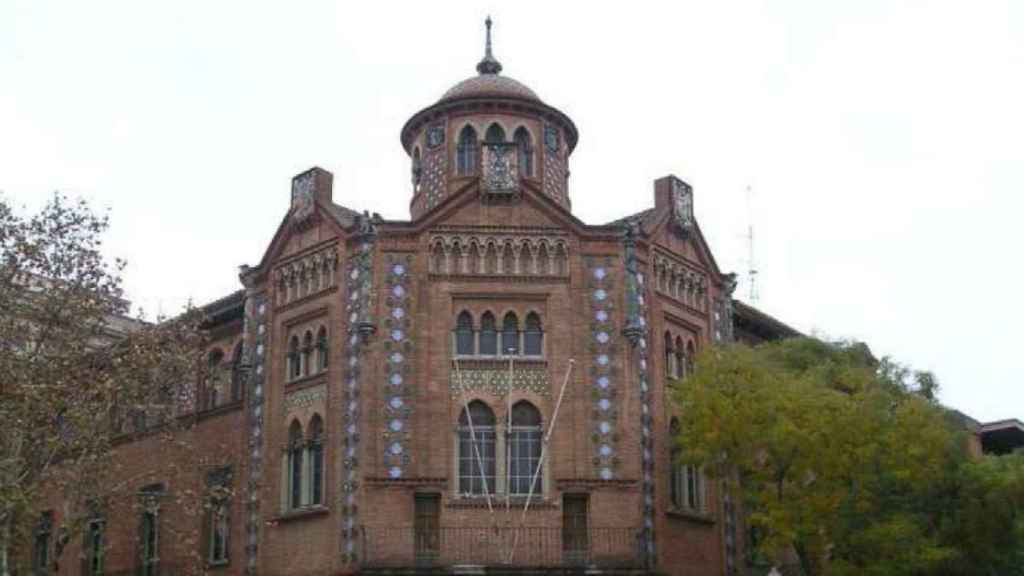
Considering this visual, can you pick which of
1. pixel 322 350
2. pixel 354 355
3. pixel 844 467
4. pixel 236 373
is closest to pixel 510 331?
pixel 354 355

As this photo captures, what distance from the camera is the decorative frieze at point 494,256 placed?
120 ft

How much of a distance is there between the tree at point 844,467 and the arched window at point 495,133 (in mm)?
9209

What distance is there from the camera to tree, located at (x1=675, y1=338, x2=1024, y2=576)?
106 ft

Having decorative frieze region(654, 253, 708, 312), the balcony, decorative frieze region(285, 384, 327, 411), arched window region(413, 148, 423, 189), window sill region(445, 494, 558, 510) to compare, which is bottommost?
the balcony

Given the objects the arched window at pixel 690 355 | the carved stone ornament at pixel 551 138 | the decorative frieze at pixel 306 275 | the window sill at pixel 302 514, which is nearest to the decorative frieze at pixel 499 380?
the window sill at pixel 302 514

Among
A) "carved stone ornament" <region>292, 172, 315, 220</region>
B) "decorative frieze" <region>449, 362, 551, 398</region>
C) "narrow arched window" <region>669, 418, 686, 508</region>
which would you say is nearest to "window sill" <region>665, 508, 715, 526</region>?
"narrow arched window" <region>669, 418, 686, 508</region>

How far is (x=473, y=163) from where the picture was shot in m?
39.9

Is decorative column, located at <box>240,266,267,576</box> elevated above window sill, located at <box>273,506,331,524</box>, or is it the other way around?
decorative column, located at <box>240,266,267,576</box>

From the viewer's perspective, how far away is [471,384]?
35875 millimetres

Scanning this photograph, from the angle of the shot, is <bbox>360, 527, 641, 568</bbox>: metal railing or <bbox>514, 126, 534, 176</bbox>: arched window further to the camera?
<bbox>514, 126, 534, 176</bbox>: arched window

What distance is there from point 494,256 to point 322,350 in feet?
16.5

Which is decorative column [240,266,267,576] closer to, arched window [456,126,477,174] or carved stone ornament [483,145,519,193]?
arched window [456,126,477,174]

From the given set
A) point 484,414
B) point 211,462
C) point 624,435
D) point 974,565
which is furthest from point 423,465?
point 974,565

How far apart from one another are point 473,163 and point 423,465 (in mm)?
8996
